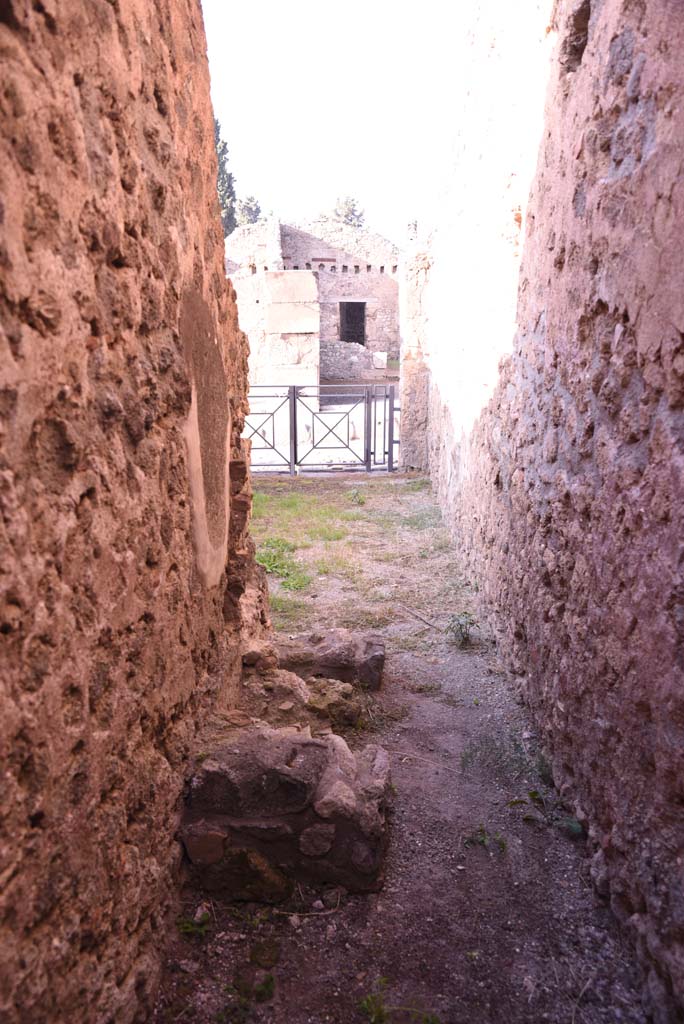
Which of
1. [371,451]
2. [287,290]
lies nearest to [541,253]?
[371,451]

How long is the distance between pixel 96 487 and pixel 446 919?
5.17 ft

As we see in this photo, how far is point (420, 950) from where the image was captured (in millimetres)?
1946

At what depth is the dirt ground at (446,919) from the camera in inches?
69.5

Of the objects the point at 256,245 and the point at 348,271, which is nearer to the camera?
the point at 256,245

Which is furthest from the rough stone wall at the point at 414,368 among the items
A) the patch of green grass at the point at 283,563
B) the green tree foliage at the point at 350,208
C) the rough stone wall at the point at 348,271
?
the green tree foliage at the point at 350,208

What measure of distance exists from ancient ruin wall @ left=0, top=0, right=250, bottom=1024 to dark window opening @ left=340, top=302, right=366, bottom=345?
931 inches

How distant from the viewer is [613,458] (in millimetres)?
2184

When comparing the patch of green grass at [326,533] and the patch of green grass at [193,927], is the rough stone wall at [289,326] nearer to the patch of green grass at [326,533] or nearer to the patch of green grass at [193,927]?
the patch of green grass at [326,533]

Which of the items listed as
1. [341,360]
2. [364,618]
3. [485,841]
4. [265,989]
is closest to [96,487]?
[265,989]

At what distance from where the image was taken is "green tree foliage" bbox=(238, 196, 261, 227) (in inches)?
1325

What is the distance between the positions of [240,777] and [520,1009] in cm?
90

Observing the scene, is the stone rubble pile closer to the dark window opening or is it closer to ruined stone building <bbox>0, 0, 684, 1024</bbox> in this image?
ruined stone building <bbox>0, 0, 684, 1024</bbox>

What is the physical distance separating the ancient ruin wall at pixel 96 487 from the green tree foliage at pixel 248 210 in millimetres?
33932

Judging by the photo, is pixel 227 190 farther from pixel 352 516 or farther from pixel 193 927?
pixel 193 927
